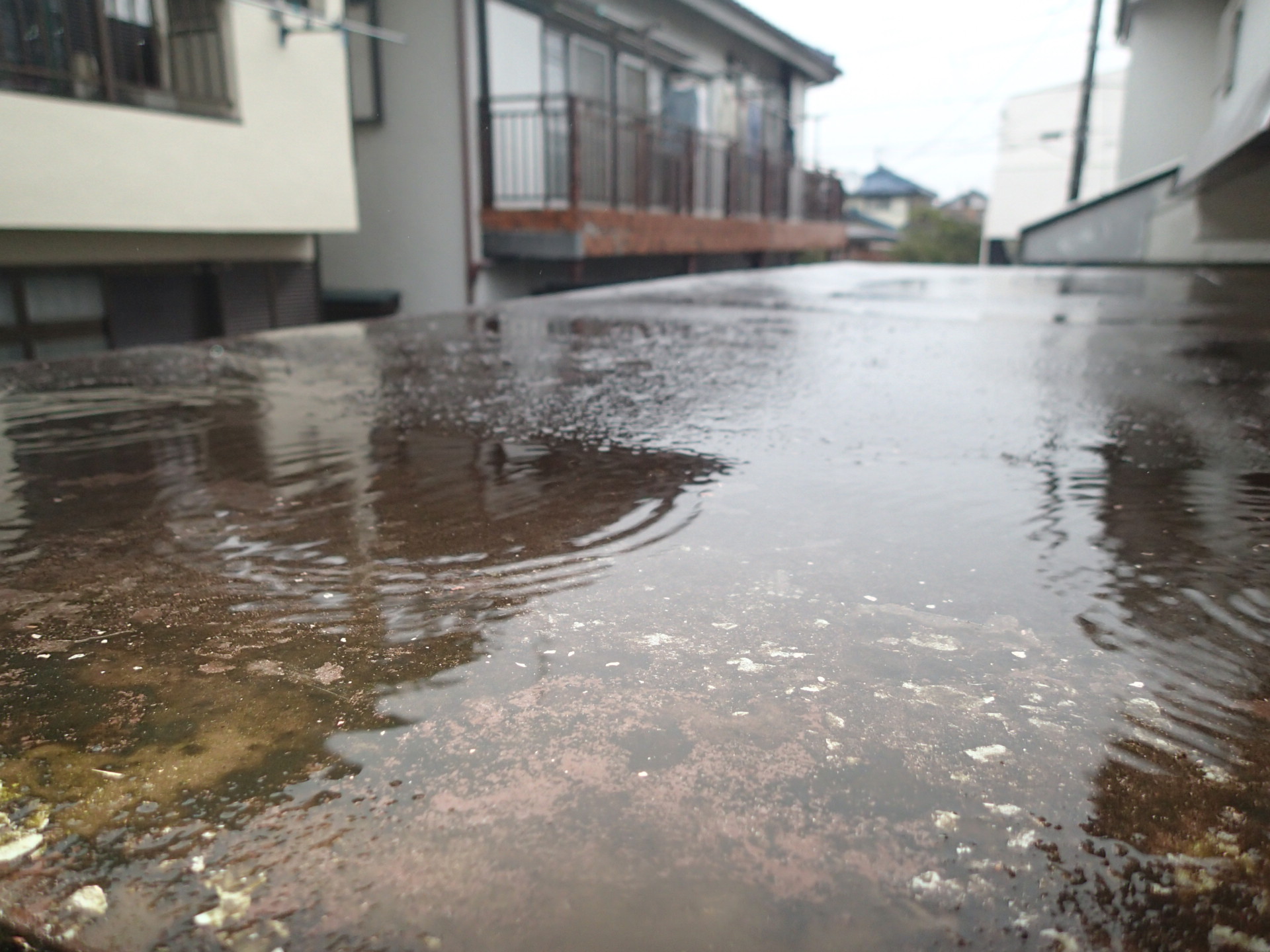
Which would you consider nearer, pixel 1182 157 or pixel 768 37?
pixel 1182 157

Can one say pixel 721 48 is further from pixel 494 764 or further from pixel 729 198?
pixel 494 764

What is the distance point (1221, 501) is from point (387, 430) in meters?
1.81

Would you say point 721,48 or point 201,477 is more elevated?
point 721,48

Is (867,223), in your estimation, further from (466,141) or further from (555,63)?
(466,141)

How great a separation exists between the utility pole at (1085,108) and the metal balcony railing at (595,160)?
217 inches

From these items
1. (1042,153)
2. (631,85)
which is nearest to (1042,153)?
(1042,153)

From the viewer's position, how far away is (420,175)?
8703mm

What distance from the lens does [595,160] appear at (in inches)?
372

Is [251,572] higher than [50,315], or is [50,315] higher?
[50,315]

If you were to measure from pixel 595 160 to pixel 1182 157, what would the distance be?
7.01 meters

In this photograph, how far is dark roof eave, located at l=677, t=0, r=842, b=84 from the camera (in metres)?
11.2

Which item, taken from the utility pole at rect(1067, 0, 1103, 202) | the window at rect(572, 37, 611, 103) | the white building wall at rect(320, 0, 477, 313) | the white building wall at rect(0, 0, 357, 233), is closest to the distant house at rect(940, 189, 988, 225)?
the utility pole at rect(1067, 0, 1103, 202)

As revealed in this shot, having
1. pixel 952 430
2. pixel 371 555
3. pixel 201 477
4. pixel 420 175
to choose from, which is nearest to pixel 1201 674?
pixel 371 555

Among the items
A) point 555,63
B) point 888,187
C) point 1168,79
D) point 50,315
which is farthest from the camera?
point 888,187
